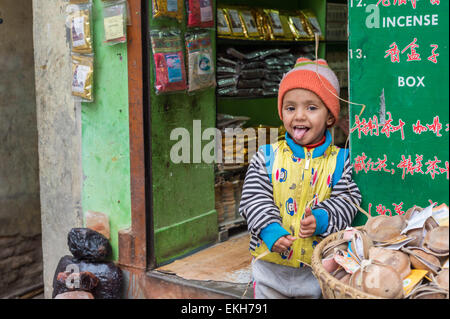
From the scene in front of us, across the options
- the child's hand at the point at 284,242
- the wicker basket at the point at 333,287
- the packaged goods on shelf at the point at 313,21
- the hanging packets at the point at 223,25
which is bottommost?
the wicker basket at the point at 333,287

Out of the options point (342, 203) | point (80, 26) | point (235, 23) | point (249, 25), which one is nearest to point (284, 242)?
point (342, 203)

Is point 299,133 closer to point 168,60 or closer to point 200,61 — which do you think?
point 168,60

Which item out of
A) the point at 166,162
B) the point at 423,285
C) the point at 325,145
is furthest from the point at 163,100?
the point at 423,285

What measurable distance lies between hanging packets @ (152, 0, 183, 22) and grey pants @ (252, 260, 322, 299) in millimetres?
1611

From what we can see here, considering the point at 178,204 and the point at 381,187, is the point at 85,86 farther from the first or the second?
the point at 381,187

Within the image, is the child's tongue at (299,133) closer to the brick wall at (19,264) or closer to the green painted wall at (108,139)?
the green painted wall at (108,139)

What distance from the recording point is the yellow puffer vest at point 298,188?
262 cm

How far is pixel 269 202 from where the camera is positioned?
8.54ft

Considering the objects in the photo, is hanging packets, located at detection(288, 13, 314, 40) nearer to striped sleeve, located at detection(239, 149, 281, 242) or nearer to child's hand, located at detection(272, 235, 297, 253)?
striped sleeve, located at detection(239, 149, 281, 242)

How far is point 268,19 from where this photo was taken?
4.79m

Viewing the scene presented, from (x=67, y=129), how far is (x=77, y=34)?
25.0 inches

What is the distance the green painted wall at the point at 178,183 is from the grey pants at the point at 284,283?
3.45ft

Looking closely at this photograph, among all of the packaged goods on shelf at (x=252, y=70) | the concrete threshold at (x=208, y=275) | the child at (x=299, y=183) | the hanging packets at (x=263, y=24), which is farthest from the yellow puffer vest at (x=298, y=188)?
the hanging packets at (x=263, y=24)

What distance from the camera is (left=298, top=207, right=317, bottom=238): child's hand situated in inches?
95.1
